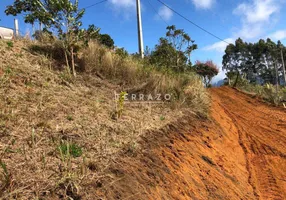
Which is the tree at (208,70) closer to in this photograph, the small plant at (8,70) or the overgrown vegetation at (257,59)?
the small plant at (8,70)

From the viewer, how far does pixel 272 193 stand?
3.26m

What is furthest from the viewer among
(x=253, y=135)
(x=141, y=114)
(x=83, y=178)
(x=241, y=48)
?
(x=241, y=48)

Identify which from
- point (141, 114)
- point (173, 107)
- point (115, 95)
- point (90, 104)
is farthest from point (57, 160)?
point (173, 107)

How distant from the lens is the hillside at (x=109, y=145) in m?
2.09

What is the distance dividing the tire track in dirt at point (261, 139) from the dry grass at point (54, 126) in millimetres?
1688

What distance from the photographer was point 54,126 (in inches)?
113

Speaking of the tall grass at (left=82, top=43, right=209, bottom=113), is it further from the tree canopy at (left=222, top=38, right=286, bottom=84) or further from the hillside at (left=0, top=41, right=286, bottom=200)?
the tree canopy at (left=222, top=38, right=286, bottom=84)

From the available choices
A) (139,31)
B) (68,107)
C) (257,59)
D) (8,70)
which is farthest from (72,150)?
(257,59)

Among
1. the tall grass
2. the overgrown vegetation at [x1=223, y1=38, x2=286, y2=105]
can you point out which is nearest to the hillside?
the tall grass

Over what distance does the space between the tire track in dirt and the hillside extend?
0.02 meters

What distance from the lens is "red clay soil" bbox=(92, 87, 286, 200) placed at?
2385mm

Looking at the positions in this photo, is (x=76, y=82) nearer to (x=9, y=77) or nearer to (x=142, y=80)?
(x=9, y=77)

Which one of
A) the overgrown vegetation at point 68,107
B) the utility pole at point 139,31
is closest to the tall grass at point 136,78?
the overgrown vegetation at point 68,107

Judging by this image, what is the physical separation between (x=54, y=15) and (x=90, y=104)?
2.47 meters
